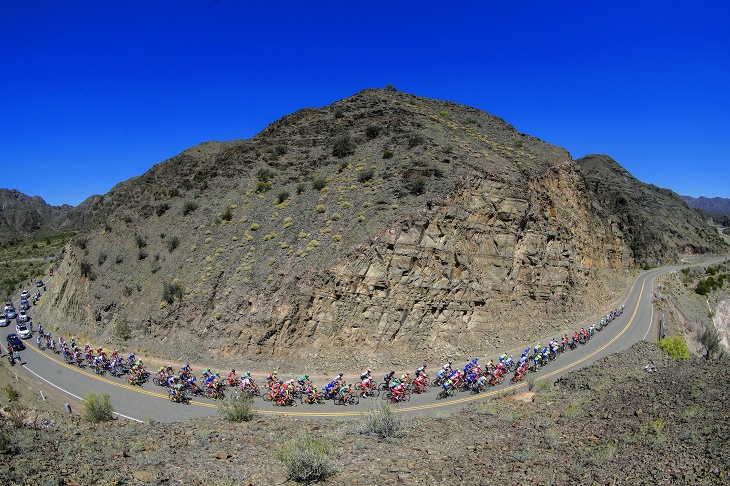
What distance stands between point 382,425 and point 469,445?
8.98 feet

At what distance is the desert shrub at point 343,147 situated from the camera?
3500 centimetres

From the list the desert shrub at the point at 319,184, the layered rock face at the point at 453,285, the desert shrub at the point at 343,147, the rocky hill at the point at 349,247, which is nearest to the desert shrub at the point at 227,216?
the rocky hill at the point at 349,247

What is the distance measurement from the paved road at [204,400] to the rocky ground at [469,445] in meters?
2.71

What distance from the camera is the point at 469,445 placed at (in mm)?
11352

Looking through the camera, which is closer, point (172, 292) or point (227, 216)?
point (172, 292)

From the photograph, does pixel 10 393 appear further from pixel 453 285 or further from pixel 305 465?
pixel 453 285

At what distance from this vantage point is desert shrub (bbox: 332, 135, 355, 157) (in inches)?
1378

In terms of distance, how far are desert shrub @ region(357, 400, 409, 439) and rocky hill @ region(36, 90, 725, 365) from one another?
9.55m

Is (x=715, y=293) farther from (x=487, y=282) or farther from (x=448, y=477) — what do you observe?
(x=448, y=477)

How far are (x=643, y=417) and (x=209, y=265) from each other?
2620cm

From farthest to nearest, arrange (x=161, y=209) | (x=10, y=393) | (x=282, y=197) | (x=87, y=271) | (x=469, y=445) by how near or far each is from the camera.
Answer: (x=161, y=209)
(x=87, y=271)
(x=282, y=197)
(x=10, y=393)
(x=469, y=445)

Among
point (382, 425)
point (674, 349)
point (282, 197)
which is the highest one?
point (282, 197)

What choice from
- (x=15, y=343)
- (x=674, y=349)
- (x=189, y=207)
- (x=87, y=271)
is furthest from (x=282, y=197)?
(x=674, y=349)

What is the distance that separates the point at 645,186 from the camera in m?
103
